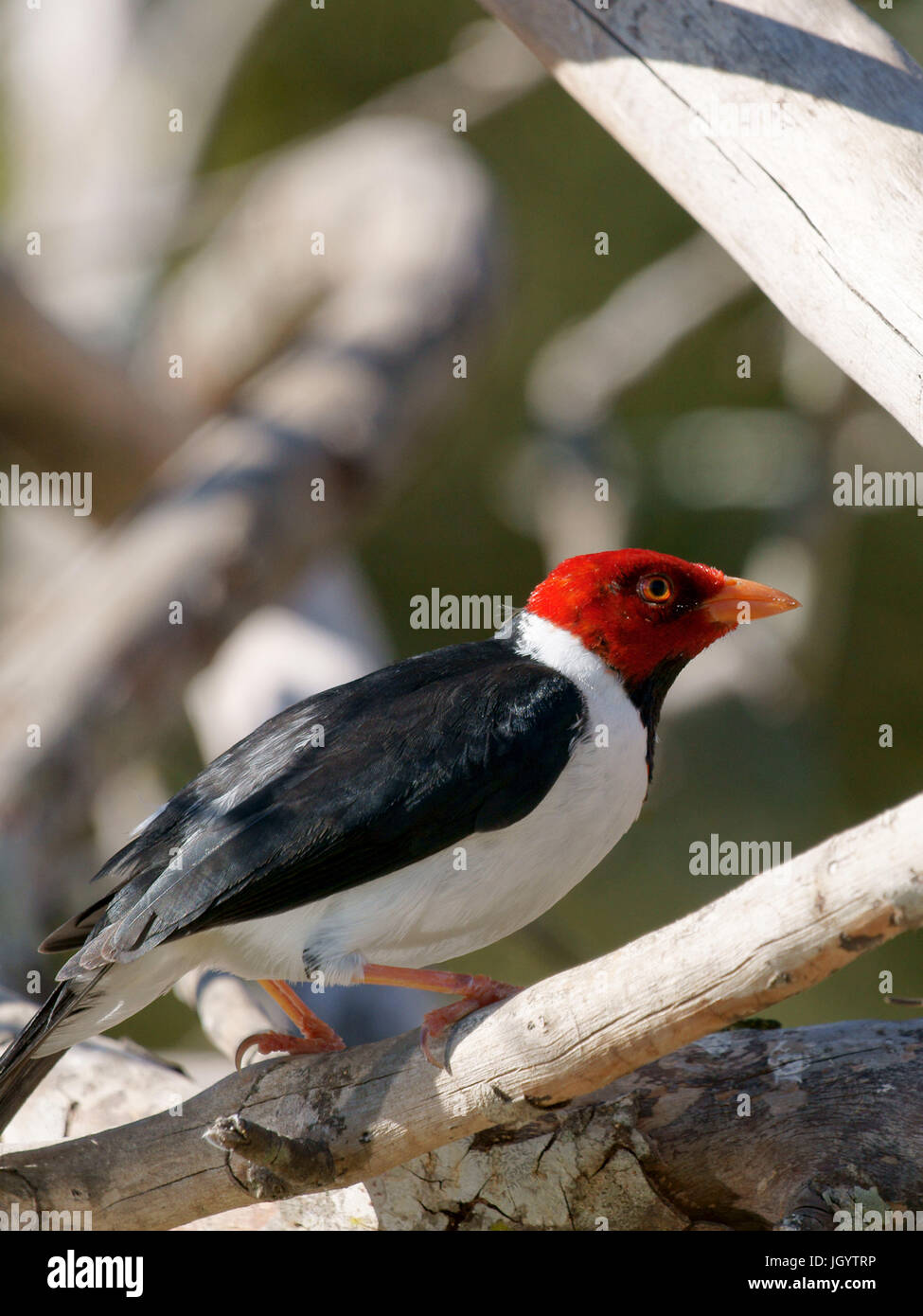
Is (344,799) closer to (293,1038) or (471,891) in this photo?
(471,891)

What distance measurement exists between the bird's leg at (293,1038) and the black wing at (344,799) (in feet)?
1.49

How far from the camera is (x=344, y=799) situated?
266 centimetres

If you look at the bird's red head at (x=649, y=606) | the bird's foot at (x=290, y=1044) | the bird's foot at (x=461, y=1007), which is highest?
the bird's red head at (x=649, y=606)

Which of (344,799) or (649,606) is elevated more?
(649,606)

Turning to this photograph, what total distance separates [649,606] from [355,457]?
269 centimetres

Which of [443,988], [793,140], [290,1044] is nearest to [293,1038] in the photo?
[290,1044]

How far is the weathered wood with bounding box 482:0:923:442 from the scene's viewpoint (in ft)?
8.77

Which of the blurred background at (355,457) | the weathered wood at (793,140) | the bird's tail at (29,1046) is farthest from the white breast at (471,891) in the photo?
the blurred background at (355,457)

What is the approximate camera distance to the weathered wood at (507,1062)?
1.83 m

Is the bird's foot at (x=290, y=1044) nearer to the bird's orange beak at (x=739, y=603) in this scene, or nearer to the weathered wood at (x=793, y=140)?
the bird's orange beak at (x=739, y=603)

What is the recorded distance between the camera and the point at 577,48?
3.18 metres
